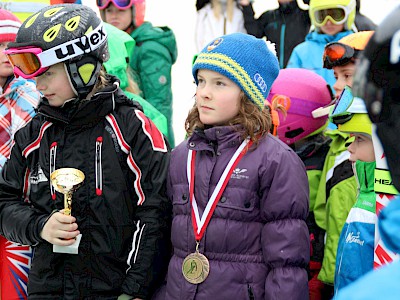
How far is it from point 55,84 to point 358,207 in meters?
1.58

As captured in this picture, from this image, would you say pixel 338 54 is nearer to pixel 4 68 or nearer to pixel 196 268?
pixel 196 268

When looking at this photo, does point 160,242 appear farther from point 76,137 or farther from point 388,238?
point 388,238

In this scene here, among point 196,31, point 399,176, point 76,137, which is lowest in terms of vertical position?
point 196,31

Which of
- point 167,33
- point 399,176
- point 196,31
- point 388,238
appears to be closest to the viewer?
point 388,238

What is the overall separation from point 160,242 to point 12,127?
4.40 feet

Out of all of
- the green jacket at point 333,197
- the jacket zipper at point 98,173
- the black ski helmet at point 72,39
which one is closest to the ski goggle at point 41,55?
the black ski helmet at point 72,39

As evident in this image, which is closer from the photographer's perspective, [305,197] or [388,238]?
[388,238]

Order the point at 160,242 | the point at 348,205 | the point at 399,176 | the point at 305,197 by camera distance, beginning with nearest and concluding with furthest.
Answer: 1. the point at 399,176
2. the point at 305,197
3. the point at 160,242
4. the point at 348,205

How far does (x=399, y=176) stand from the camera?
134 centimetres

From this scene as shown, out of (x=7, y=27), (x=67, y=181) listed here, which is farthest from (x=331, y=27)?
(x=67, y=181)

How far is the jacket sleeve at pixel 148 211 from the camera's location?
11.0ft

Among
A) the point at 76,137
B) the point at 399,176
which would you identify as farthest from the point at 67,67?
the point at 399,176

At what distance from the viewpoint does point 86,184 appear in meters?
3.39

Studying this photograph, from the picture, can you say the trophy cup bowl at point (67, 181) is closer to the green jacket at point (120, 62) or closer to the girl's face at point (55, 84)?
the girl's face at point (55, 84)
